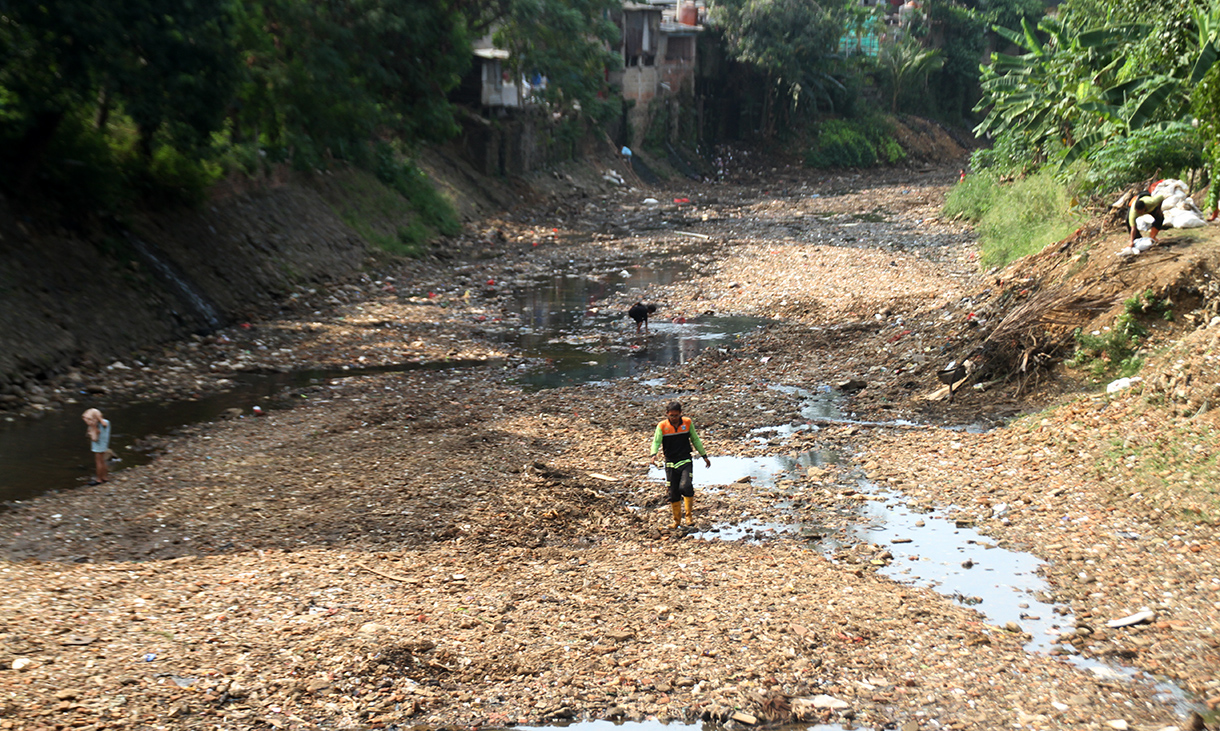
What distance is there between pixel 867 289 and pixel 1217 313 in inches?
342

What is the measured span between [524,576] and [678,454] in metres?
1.87

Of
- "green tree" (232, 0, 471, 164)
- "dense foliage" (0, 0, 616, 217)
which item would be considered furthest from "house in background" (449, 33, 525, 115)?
"green tree" (232, 0, 471, 164)

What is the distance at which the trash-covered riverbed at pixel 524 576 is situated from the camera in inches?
227

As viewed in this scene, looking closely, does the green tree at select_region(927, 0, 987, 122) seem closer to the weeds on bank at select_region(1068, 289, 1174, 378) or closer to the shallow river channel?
the shallow river channel

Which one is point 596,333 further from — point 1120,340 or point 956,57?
point 956,57

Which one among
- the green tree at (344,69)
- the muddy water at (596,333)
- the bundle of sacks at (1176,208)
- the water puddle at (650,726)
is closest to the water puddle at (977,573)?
the water puddle at (650,726)

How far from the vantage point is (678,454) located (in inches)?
343

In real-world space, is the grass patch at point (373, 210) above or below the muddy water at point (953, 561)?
above

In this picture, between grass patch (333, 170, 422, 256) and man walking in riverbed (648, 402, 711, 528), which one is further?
grass patch (333, 170, 422, 256)

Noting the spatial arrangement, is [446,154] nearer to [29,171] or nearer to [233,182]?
[233,182]

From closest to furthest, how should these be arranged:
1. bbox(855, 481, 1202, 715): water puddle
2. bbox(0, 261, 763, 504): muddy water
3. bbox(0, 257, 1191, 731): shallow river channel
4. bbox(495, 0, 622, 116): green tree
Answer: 1. bbox(855, 481, 1202, 715): water puddle
2. bbox(0, 257, 1191, 731): shallow river channel
3. bbox(0, 261, 763, 504): muddy water
4. bbox(495, 0, 622, 116): green tree

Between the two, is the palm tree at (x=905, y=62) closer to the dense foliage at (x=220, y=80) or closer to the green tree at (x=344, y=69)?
the dense foliage at (x=220, y=80)

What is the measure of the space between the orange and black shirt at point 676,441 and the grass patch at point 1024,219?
10.3 metres

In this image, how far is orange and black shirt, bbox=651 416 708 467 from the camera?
28.6 feet
